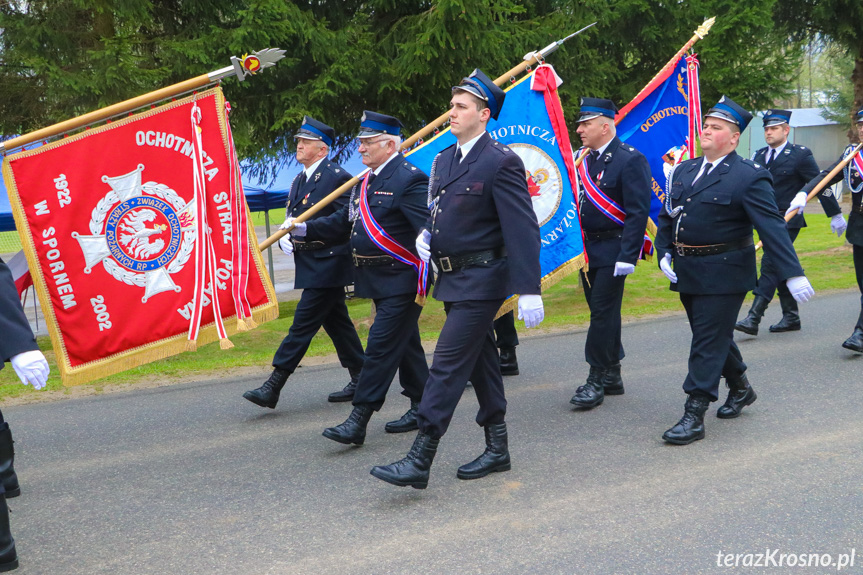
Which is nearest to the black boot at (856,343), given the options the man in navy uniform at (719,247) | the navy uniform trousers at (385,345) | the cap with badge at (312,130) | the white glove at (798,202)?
the white glove at (798,202)

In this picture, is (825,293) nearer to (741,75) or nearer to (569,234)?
(741,75)

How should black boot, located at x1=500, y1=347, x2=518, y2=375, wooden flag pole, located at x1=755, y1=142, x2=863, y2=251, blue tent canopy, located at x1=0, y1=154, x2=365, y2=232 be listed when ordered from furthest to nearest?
blue tent canopy, located at x1=0, y1=154, x2=365, y2=232 → wooden flag pole, located at x1=755, y1=142, x2=863, y2=251 → black boot, located at x1=500, y1=347, x2=518, y2=375

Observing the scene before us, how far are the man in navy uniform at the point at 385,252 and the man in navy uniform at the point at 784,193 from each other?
409 centimetres

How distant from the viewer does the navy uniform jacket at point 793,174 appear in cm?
824

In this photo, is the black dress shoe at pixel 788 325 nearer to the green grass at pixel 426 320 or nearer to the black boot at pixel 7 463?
the green grass at pixel 426 320

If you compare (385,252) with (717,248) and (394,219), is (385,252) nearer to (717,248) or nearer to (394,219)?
(394,219)

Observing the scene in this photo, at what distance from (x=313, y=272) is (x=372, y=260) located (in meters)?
0.73

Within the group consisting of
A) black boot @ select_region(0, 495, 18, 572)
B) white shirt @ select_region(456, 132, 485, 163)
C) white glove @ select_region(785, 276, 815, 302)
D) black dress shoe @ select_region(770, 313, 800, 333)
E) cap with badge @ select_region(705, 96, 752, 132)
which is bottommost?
black dress shoe @ select_region(770, 313, 800, 333)

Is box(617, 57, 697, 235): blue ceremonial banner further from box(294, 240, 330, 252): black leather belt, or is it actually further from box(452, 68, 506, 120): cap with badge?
box(452, 68, 506, 120): cap with badge

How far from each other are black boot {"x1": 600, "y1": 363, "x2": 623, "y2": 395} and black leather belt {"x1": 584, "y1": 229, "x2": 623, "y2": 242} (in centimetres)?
90

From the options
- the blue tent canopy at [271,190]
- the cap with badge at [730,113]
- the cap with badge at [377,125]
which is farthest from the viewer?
the blue tent canopy at [271,190]

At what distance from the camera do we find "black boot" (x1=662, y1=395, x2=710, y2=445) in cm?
485

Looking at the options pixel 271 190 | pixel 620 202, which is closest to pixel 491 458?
pixel 620 202

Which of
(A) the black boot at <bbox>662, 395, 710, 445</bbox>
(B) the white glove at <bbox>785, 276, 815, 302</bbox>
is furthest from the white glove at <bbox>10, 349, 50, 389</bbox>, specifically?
(B) the white glove at <bbox>785, 276, 815, 302</bbox>
